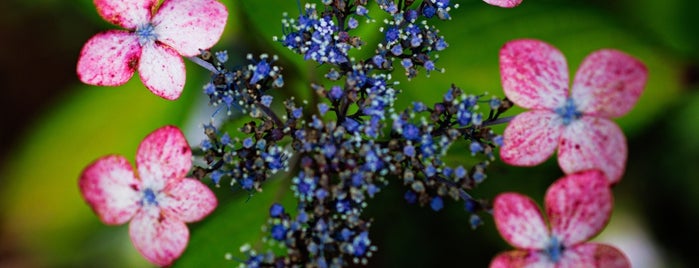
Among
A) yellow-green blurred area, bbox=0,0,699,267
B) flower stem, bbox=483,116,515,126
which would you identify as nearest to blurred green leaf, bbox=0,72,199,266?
yellow-green blurred area, bbox=0,0,699,267

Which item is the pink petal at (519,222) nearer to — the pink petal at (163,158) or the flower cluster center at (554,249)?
the flower cluster center at (554,249)

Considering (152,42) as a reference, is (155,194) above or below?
below

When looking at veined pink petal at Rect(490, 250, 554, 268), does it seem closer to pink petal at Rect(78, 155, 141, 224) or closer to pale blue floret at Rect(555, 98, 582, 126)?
pale blue floret at Rect(555, 98, 582, 126)

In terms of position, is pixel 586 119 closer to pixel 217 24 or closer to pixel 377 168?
pixel 377 168

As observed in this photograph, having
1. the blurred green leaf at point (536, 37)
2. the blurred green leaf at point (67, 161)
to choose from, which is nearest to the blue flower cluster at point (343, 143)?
the blurred green leaf at point (536, 37)

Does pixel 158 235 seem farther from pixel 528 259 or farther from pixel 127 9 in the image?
pixel 528 259

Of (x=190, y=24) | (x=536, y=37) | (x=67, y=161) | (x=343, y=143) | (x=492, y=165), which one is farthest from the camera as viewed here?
(x=67, y=161)

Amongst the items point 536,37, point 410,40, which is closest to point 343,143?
point 410,40
